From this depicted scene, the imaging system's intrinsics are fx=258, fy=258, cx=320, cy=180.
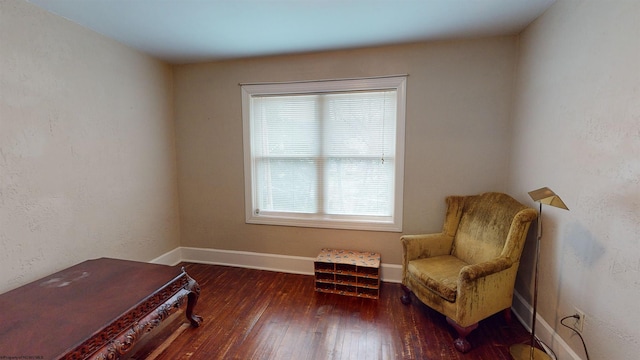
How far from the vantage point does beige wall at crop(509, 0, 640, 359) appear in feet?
4.09

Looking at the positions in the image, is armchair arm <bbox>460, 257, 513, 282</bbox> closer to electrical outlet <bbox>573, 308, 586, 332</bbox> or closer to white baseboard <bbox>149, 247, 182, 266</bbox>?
electrical outlet <bbox>573, 308, 586, 332</bbox>

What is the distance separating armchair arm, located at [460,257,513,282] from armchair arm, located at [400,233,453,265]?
56 cm

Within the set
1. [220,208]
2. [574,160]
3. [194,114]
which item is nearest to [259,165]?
[220,208]

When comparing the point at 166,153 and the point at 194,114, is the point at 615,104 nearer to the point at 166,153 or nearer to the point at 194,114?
the point at 194,114

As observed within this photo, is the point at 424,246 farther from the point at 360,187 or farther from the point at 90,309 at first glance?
the point at 90,309

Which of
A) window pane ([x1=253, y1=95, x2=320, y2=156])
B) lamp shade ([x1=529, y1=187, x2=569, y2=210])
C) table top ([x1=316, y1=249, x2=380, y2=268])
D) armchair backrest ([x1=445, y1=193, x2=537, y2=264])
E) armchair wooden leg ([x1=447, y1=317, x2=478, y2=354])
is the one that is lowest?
armchair wooden leg ([x1=447, y1=317, x2=478, y2=354])

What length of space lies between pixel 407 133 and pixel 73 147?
291cm

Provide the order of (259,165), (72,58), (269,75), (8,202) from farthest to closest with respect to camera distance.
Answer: (259,165)
(269,75)
(72,58)
(8,202)

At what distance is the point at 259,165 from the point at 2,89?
76.3 inches

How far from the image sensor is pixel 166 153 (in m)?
3.01

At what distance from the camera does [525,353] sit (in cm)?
173

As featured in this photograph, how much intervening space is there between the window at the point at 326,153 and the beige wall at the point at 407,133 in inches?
4.1

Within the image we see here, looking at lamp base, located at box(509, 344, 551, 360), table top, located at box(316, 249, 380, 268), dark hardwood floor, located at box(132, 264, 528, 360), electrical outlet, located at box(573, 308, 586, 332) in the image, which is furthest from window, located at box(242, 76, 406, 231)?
electrical outlet, located at box(573, 308, 586, 332)

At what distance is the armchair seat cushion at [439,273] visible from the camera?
1.83m
